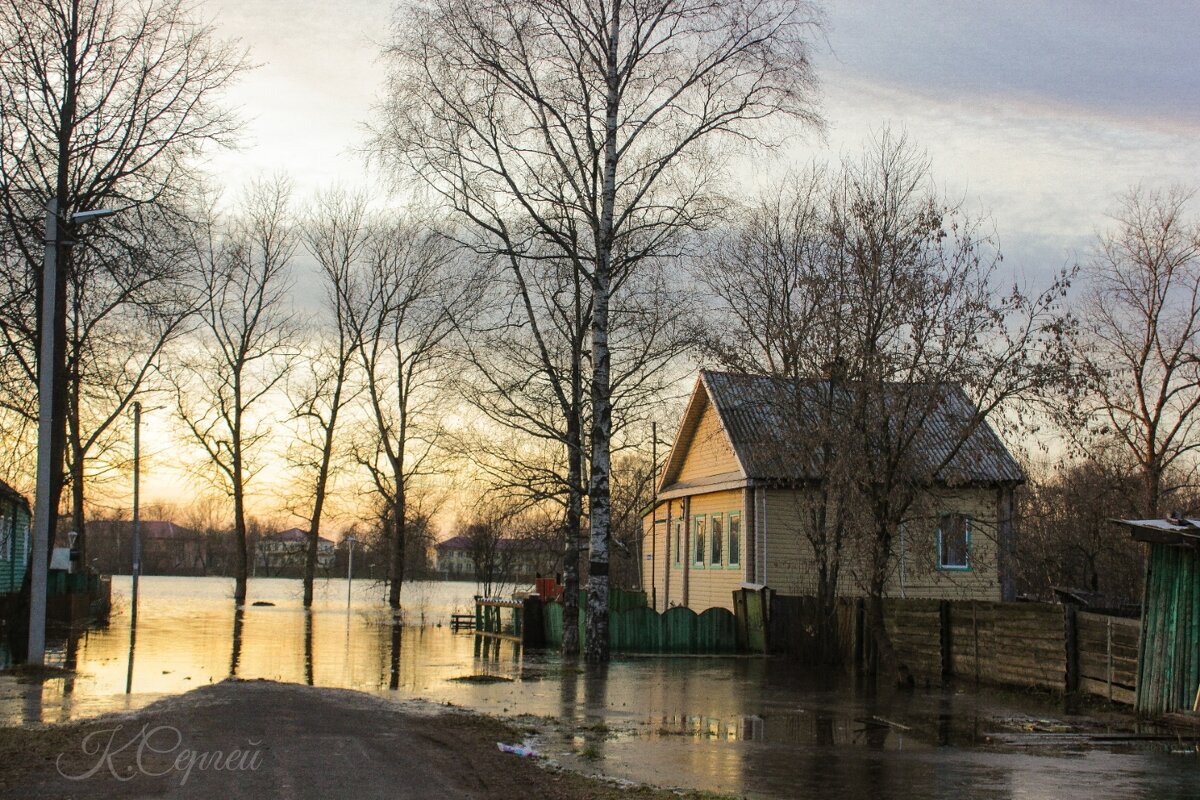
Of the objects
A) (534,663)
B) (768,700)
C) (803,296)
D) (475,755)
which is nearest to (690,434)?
(803,296)

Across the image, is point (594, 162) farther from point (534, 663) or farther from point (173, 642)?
point (173, 642)

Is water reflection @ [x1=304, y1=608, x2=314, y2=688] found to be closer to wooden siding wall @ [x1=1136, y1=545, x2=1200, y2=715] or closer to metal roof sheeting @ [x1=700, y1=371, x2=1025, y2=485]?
metal roof sheeting @ [x1=700, y1=371, x2=1025, y2=485]

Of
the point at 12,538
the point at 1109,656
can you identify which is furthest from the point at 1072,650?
the point at 12,538

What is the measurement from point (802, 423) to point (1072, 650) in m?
7.06

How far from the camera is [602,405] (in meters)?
21.0

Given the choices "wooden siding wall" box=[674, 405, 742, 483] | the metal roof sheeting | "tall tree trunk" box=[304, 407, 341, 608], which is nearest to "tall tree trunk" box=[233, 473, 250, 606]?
"tall tree trunk" box=[304, 407, 341, 608]

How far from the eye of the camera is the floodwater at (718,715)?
10.3m

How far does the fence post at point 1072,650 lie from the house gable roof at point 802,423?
3014 millimetres

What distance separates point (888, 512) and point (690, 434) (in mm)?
17011

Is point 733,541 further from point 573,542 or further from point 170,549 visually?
point 170,549

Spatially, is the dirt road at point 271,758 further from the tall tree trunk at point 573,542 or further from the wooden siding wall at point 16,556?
the wooden siding wall at point 16,556

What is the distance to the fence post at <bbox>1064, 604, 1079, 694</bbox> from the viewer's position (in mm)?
16984

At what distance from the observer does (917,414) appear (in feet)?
63.1

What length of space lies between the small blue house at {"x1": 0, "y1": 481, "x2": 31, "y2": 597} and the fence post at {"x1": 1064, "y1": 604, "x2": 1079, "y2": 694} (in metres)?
25.7
